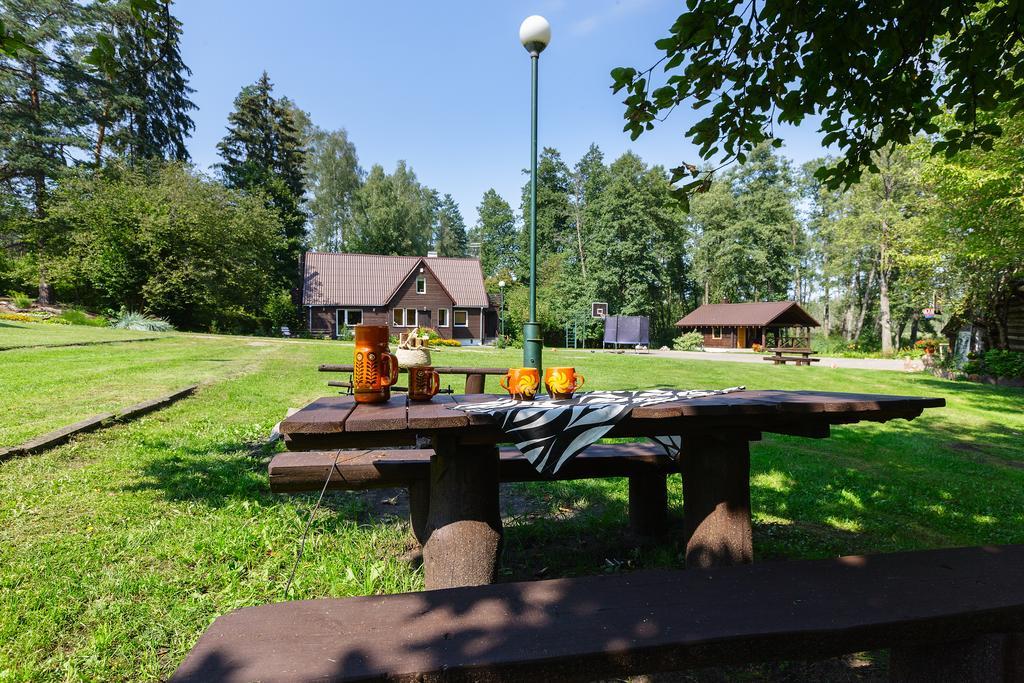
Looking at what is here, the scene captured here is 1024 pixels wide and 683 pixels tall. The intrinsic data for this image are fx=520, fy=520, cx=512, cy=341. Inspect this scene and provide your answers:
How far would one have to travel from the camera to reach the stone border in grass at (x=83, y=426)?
187 inches

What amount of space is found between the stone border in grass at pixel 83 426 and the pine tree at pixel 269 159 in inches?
1412

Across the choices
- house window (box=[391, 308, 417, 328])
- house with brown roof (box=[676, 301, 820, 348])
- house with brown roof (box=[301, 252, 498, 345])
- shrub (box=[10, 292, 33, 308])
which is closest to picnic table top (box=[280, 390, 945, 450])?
shrub (box=[10, 292, 33, 308])

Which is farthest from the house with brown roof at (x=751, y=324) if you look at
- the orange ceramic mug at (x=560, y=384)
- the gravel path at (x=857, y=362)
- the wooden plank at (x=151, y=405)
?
the orange ceramic mug at (x=560, y=384)

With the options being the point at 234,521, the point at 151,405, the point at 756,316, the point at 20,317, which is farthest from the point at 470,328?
the point at 234,521

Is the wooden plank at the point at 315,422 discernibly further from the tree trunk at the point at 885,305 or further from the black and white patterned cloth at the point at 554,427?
the tree trunk at the point at 885,305

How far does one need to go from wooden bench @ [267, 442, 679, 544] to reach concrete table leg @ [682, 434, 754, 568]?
2.28ft

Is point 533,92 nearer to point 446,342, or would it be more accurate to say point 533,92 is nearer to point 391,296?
→ point 446,342

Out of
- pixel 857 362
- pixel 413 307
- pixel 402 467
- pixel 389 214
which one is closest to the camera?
pixel 402 467

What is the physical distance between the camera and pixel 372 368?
2465 millimetres

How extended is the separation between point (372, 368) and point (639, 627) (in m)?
1.56

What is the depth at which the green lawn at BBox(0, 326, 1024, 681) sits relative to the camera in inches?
102

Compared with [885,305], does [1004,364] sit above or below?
below

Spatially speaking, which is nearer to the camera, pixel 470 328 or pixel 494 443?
pixel 494 443

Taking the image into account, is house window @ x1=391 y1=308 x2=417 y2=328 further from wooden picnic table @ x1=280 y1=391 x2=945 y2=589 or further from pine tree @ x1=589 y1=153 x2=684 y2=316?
wooden picnic table @ x1=280 y1=391 x2=945 y2=589
